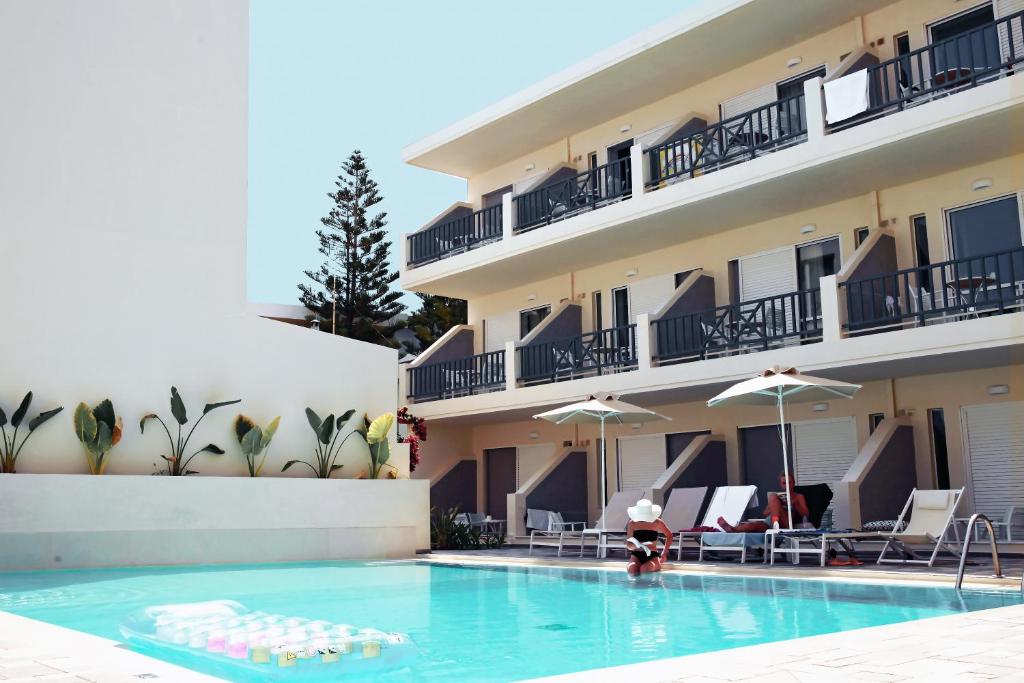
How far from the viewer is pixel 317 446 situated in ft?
58.7

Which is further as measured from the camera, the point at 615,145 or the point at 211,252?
the point at 615,145

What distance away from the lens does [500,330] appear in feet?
75.8

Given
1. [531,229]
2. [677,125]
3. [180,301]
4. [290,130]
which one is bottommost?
[180,301]

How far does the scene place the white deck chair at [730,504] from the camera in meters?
14.3

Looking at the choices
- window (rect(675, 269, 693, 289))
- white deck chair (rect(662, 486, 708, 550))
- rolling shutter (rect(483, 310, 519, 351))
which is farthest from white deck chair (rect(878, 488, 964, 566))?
rolling shutter (rect(483, 310, 519, 351))

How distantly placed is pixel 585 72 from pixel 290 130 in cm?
7912

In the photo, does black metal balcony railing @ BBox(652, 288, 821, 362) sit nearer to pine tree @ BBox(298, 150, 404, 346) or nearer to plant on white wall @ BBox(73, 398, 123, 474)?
plant on white wall @ BBox(73, 398, 123, 474)

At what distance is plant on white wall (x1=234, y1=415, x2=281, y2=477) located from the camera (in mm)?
16500

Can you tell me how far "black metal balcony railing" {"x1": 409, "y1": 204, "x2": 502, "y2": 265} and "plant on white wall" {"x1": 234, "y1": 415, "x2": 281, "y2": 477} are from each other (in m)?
6.63

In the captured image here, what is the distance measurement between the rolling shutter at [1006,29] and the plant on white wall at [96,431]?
14.6m

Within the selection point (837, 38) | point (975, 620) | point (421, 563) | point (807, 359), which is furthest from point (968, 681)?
point (837, 38)

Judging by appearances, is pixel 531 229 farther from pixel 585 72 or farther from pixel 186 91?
pixel 186 91

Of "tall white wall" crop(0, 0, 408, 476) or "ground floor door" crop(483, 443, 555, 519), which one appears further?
"ground floor door" crop(483, 443, 555, 519)

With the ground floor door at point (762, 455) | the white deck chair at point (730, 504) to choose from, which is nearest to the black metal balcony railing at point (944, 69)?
the ground floor door at point (762, 455)
